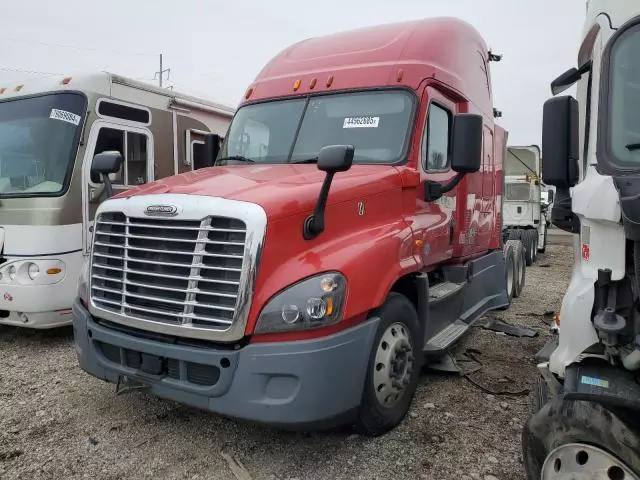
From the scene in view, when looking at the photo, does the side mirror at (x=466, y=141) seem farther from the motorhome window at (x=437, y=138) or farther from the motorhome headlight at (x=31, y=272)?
the motorhome headlight at (x=31, y=272)

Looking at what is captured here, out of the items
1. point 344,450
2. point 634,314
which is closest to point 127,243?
point 344,450

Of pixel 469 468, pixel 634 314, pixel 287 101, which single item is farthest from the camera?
pixel 287 101

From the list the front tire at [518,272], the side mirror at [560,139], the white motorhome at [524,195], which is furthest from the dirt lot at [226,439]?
the white motorhome at [524,195]

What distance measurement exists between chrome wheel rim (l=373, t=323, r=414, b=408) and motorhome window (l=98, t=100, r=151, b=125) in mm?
4456

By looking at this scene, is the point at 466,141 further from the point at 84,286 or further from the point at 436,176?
the point at 84,286

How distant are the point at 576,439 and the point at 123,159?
5780 mm

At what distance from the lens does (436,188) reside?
4.43m

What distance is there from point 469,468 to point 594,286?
1.48m

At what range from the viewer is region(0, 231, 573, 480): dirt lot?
3162 mm

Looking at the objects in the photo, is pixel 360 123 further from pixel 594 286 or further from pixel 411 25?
pixel 594 286

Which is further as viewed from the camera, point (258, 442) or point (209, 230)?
point (258, 442)

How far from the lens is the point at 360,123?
427 cm

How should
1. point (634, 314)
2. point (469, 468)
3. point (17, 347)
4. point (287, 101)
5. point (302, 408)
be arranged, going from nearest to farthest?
point (634, 314) → point (302, 408) → point (469, 468) → point (287, 101) → point (17, 347)

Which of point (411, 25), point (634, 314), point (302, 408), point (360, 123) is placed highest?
point (411, 25)
